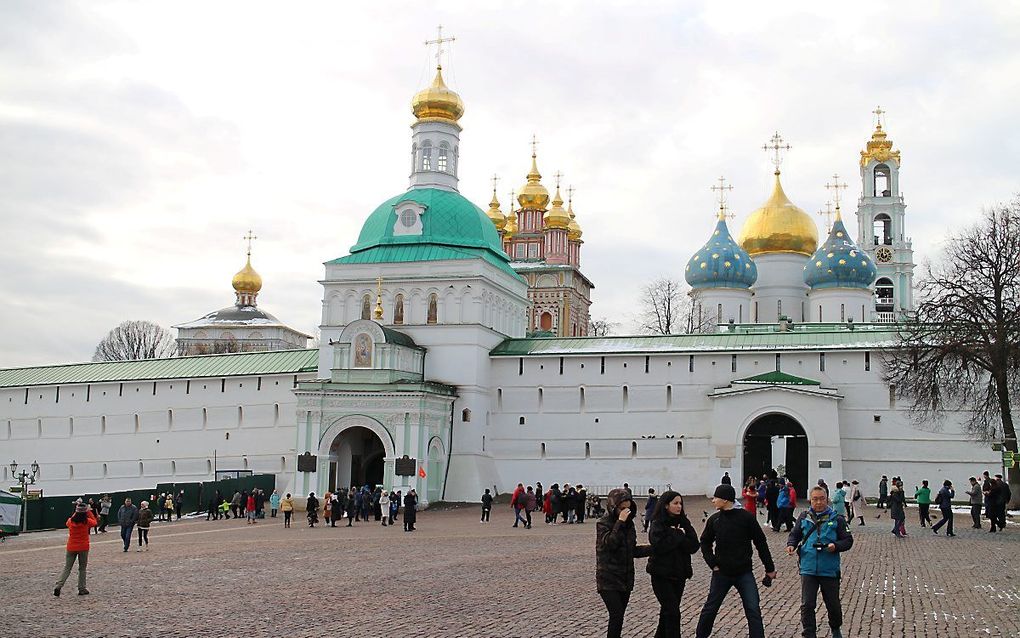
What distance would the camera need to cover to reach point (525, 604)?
12438 millimetres

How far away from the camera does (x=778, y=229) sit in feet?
185

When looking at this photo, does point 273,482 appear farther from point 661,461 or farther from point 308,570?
point 308,570

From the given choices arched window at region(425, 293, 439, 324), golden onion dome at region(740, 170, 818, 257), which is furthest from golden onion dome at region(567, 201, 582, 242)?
arched window at region(425, 293, 439, 324)

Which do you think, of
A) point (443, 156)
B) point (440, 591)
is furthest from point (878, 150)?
point (440, 591)

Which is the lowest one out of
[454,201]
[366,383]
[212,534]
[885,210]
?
[212,534]

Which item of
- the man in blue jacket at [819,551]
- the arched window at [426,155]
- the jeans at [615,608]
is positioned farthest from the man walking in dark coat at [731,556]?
the arched window at [426,155]

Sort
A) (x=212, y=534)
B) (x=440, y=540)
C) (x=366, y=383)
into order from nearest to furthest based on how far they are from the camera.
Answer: (x=440, y=540) < (x=212, y=534) < (x=366, y=383)

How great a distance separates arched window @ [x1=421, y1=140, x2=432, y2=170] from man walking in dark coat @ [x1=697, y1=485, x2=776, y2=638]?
37.7 metres

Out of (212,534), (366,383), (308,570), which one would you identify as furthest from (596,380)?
(308,570)

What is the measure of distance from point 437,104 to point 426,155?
204 centimetres

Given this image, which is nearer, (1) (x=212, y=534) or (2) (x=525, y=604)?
(2) (x=525, y=604)

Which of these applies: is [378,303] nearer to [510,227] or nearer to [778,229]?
[778,229]

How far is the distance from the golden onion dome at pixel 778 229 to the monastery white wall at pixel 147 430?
24683 millimetres

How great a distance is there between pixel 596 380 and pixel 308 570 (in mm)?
26071
